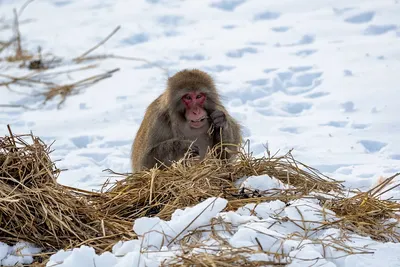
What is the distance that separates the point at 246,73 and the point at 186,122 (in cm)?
339

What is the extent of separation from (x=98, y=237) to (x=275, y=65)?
19.1 feet

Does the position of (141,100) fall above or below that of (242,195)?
below

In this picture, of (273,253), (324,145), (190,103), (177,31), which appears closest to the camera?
(273,253)

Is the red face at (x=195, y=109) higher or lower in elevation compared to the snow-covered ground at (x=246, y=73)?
higher

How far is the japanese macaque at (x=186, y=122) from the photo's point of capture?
6387mm

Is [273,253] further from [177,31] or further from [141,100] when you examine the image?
[177,31]

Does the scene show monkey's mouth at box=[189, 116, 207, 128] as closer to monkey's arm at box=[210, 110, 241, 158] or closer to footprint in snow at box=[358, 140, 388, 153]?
monkey's arm at box=[210, 110, 241, 158]

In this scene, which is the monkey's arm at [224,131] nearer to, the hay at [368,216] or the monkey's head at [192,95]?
the monkey's head at [192,95]

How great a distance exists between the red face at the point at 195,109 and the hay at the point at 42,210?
1576 millimetres

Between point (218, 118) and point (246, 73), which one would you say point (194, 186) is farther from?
point (246, 73)

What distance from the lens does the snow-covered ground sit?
7.77 metres

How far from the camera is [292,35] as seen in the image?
35.3 feet

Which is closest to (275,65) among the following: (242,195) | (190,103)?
(190,103)

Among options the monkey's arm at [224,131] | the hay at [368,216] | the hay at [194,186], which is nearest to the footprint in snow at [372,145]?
the monkey's arm at [224,131]
